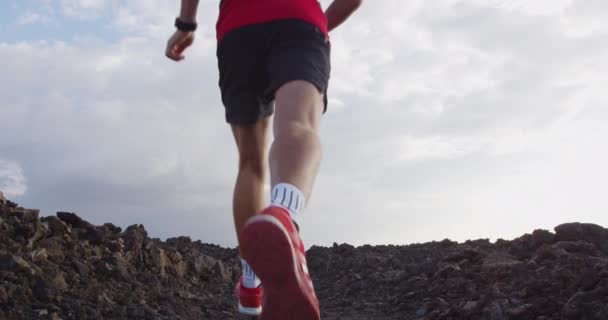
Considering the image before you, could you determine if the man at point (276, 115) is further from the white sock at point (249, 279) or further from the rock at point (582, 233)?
the rock at point (582, 233)

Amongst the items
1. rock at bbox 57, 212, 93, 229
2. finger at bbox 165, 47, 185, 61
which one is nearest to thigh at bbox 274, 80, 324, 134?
finger at bbox 165, 47, 185, 61

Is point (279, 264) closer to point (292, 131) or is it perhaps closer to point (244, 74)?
point (292, 131)

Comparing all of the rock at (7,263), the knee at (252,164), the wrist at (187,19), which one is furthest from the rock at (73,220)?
the knee at (252,164)

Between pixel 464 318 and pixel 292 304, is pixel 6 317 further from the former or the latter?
pixel 464 318

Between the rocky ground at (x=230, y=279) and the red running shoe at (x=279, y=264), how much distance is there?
2223 millimetres

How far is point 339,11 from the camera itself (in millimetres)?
3293

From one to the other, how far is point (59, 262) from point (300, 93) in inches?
123

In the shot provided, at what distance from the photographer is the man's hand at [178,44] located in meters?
3.44

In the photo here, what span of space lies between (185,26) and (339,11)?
32.3 inches

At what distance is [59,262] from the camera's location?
477cm

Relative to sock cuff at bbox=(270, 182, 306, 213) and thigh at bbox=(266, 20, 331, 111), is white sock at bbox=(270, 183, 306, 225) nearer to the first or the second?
sock cuff at bbox=(270, 182, 306, 213)

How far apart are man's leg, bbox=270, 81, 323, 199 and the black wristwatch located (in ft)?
3.62

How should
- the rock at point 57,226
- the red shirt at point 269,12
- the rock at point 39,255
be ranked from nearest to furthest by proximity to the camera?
the red shirt at point 269,12 < the rock at point 39,255 < the rock at point 57,226

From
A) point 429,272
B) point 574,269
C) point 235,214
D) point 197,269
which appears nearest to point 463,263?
point 429,272
